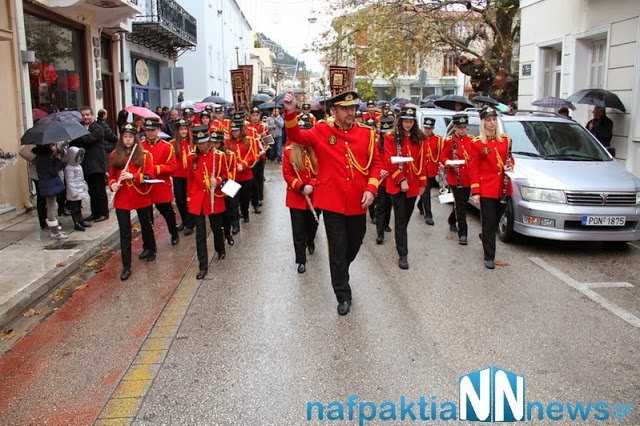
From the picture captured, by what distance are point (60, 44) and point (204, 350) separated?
453 inches

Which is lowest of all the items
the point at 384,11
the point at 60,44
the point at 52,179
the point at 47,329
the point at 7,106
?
the point at 47,329

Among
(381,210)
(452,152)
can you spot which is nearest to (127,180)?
(381,210)

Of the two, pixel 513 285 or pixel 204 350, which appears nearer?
pixel 204 350

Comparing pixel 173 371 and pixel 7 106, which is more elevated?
pixel 7 106

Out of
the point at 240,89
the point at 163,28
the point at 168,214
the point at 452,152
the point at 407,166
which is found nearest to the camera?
the point at 407,166

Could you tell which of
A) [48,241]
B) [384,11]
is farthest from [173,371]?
[384,11]

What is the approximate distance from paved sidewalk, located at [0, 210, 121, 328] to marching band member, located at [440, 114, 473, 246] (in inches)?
201

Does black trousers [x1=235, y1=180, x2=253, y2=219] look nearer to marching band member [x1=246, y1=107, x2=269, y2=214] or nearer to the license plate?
marching band member [x1=246, y1=107, x2=269, y2=214]

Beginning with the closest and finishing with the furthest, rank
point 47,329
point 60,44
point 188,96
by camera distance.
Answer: point 47,329 → point 60,44 → point 188,96

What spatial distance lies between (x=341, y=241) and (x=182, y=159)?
404cm

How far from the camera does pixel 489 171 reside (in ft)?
24.0

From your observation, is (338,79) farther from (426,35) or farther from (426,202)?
(426,35)

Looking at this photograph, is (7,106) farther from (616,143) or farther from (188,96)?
(188,96)

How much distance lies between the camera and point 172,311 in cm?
596
